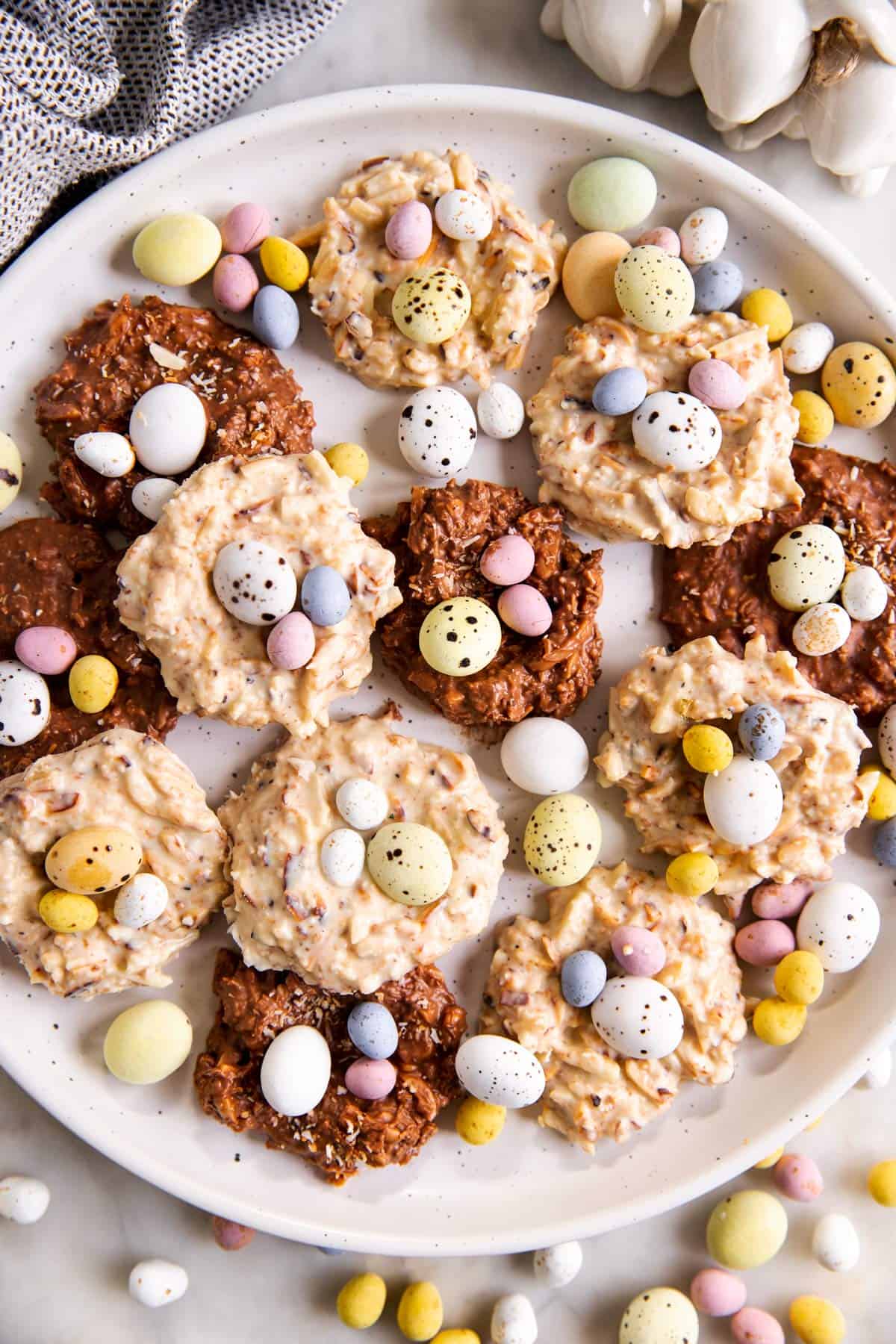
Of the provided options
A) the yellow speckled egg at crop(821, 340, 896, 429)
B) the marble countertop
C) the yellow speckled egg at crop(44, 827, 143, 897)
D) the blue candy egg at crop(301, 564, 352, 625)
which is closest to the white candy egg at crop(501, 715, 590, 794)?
the blue candy egg at crop(301, 564, 352, 625)

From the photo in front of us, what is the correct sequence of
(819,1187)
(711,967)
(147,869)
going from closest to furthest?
(147,869)
(711,967)
(819,1187)

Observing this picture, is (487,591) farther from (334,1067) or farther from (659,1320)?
(659,1320)

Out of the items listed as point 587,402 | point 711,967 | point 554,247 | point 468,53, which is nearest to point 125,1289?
point 711,967

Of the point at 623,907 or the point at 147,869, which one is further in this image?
the point at 623,907

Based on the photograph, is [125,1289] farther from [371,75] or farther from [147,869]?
[371,75]

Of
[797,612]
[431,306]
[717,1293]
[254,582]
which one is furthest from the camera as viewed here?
[717,1293]

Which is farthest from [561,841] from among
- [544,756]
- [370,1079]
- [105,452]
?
[105,452]

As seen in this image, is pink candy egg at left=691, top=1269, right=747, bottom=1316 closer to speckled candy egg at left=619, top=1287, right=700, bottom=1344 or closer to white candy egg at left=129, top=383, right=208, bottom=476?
speckled candy egg at left=619, top=1287, right=700, bottom=1344
